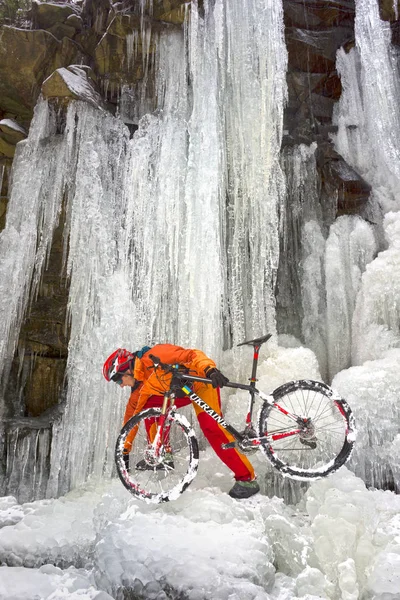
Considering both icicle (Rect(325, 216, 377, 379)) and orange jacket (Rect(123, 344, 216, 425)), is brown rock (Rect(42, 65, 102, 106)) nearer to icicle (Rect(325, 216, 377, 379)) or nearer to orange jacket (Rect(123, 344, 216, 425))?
icicle (Rect(325, 216, 377, 379))

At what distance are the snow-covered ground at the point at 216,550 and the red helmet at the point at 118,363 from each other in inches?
45.5

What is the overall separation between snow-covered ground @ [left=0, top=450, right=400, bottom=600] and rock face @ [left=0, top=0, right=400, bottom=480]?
4496 millimetres

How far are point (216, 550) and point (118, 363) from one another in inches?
79.9

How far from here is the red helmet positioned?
14.3 ft

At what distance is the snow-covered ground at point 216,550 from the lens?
9.21 ft

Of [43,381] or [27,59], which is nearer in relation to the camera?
[43,381]

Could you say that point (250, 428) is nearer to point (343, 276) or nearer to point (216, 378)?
point (216, 378)

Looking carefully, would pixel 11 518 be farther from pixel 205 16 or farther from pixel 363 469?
pixel 205 16

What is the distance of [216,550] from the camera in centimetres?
298

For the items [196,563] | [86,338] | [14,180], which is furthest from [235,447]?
[14,180]

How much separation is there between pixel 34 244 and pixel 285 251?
4.95 meters

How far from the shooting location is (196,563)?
284 cm

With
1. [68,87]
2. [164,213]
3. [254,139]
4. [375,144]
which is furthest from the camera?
[375,144]

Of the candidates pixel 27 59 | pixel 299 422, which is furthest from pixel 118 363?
pixel 27 59
